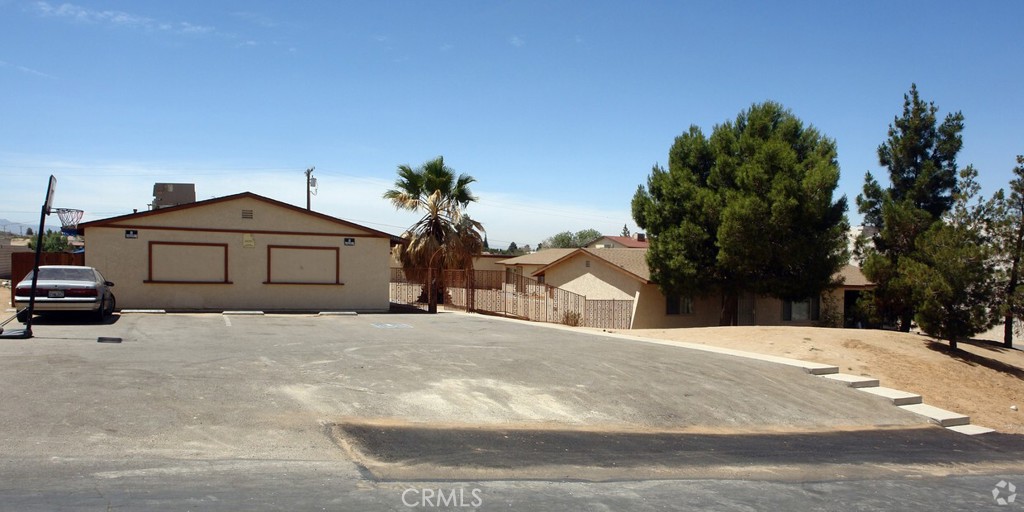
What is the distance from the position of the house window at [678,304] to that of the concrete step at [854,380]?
1660 cm

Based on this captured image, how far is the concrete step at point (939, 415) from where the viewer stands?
13094 millimetres

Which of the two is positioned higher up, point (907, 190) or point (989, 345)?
point (907, 190)

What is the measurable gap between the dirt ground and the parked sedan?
14.9 meters

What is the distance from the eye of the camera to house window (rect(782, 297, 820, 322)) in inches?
1350

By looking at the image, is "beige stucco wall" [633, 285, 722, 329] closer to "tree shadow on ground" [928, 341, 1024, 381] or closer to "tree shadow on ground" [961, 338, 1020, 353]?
"tree shadow on ground" [961, 338, 1020, 353]

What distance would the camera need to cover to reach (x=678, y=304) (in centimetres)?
3325

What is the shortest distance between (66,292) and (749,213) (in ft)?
71.3

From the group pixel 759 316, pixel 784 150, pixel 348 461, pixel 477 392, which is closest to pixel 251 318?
pixel 477 392

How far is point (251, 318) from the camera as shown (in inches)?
Answer: 870

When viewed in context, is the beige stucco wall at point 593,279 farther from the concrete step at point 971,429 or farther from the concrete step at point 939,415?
the concrete step at point 971,429

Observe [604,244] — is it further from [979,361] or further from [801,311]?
[979,361]

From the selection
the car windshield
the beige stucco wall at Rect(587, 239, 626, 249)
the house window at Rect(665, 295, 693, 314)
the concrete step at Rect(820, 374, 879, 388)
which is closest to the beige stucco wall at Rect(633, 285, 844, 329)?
the house window at Rect(665, 295, 693, 314)

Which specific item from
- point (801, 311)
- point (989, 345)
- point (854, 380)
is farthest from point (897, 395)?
point (801, 311)

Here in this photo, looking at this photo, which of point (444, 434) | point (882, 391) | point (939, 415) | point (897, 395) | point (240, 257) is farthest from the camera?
point (240, 257)
